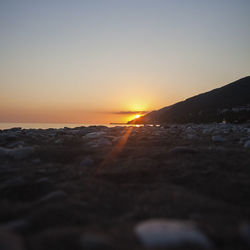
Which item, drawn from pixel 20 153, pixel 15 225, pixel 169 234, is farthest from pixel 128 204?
pixel 20 153

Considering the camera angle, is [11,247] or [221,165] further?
[221,165]

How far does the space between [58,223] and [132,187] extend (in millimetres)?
874

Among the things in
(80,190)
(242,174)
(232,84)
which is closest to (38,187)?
(80,190)

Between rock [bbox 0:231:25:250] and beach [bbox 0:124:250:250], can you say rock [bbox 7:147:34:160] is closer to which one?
beach [bbox 0:124:250:250]

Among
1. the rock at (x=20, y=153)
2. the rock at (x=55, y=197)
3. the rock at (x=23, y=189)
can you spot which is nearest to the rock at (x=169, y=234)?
the rock at (x=55, y=197)

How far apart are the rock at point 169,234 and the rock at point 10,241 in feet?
2.00

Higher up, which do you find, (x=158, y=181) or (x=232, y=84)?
(x=232, y=84)

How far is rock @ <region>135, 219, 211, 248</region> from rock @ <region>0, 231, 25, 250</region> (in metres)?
0.61

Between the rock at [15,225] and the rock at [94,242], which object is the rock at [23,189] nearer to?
the rock at [15,225]

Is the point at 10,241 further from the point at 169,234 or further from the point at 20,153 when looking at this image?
the point at 20,153

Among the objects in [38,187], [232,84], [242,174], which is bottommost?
[242,174]

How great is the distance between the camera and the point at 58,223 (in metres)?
1.28

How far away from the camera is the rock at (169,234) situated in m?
1.00

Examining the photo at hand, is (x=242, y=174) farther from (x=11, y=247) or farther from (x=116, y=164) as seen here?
(x=11, y=247)
